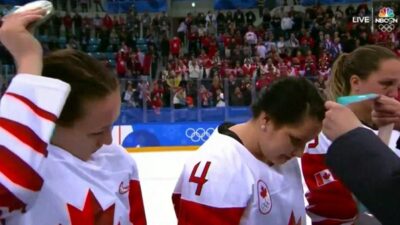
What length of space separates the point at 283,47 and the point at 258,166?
38.9 feet

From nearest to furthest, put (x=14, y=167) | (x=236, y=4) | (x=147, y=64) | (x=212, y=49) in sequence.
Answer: (x=14, y=167) → (x=147, y=64) → (x=212, y=49) → (x=236, y=4)

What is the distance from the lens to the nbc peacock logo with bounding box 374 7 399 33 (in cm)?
1320

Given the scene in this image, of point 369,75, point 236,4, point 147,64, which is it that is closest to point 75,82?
point 369,75

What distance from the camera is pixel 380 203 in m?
0.87

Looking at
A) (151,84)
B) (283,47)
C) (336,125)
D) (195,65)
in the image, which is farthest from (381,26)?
(336,125)

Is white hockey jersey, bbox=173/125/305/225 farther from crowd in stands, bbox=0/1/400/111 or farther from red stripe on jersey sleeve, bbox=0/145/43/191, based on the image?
crowd in stands, bbox=0/1/400/111

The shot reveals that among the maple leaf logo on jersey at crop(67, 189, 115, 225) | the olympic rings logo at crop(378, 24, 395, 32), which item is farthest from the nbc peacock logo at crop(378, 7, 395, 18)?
the maple leaf logo on jersey at crop(67, 189, 115, 225)

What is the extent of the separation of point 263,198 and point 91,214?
15.9 inches

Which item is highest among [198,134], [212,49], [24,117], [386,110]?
[24,117]

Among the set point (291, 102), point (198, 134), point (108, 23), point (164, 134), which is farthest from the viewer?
point (108, 23)

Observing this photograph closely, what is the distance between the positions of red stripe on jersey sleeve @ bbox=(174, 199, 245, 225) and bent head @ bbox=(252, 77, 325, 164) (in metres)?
0.17

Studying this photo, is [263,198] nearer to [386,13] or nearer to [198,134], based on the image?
[198,134]

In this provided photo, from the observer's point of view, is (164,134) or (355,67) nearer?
(355,67)

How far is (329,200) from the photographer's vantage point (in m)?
1.75
